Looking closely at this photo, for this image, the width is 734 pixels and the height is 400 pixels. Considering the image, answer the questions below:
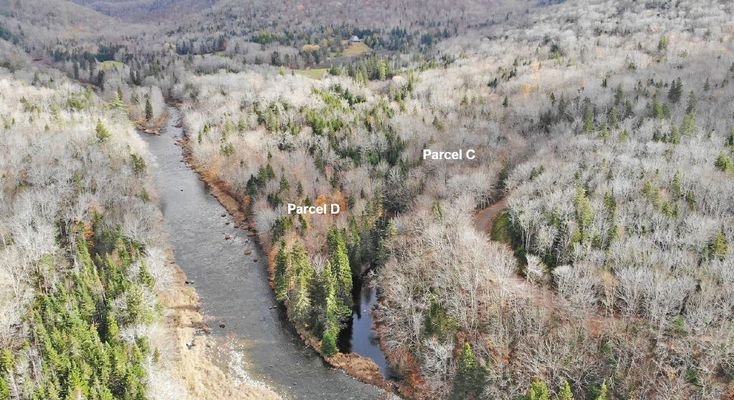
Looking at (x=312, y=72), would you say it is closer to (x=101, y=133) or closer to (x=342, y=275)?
(x=101, y=133)

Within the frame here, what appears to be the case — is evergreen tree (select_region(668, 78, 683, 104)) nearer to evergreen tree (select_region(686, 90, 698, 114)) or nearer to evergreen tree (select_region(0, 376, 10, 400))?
evergreen tree (select_region(686, 90, 698, 114))

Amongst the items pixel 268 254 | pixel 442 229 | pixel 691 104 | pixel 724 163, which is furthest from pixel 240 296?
pixel 691 104

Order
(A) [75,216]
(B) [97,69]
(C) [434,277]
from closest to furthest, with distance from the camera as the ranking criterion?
(C) [434,277]
(A) [75,216]
(B) [97,69]

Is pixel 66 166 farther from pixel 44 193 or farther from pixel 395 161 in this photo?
pixel 395 161

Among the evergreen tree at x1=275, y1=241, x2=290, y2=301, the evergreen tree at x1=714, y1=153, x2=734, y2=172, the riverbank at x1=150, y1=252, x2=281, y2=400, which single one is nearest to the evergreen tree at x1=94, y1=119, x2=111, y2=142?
the riverbank at x1=150, y1=252, x2=281, y2=400

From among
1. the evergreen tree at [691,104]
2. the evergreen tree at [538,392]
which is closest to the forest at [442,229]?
the evergreen tree at [538,392]

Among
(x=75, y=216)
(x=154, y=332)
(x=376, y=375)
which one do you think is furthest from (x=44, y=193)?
(x=376, y=375)

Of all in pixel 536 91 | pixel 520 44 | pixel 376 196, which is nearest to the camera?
pixel 376 196

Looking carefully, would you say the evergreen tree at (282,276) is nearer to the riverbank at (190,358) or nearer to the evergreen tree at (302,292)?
the evergreen tree at (302,292)
